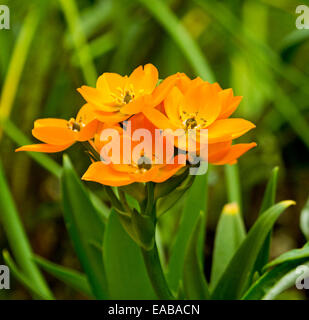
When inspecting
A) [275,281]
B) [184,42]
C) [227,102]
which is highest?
[184,42]

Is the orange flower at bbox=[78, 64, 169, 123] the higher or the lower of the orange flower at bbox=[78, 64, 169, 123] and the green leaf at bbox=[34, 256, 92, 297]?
the higher

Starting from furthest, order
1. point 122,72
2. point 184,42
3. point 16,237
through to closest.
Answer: point 122,72
point 184,42
point 16,237

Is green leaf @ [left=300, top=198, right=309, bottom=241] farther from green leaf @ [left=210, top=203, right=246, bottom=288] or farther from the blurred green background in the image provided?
the blurred green background

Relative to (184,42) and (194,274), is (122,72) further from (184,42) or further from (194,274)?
(194,274)

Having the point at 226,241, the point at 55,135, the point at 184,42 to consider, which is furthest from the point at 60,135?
the point at 184,42

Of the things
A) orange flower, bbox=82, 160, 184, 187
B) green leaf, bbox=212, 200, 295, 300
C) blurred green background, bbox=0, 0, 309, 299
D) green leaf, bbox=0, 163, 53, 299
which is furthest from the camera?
blurred green background, bbox=0, 0, 309, 299

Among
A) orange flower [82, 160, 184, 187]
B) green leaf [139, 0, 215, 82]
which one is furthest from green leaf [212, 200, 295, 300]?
green leaf [139, 0, 215, 82]
